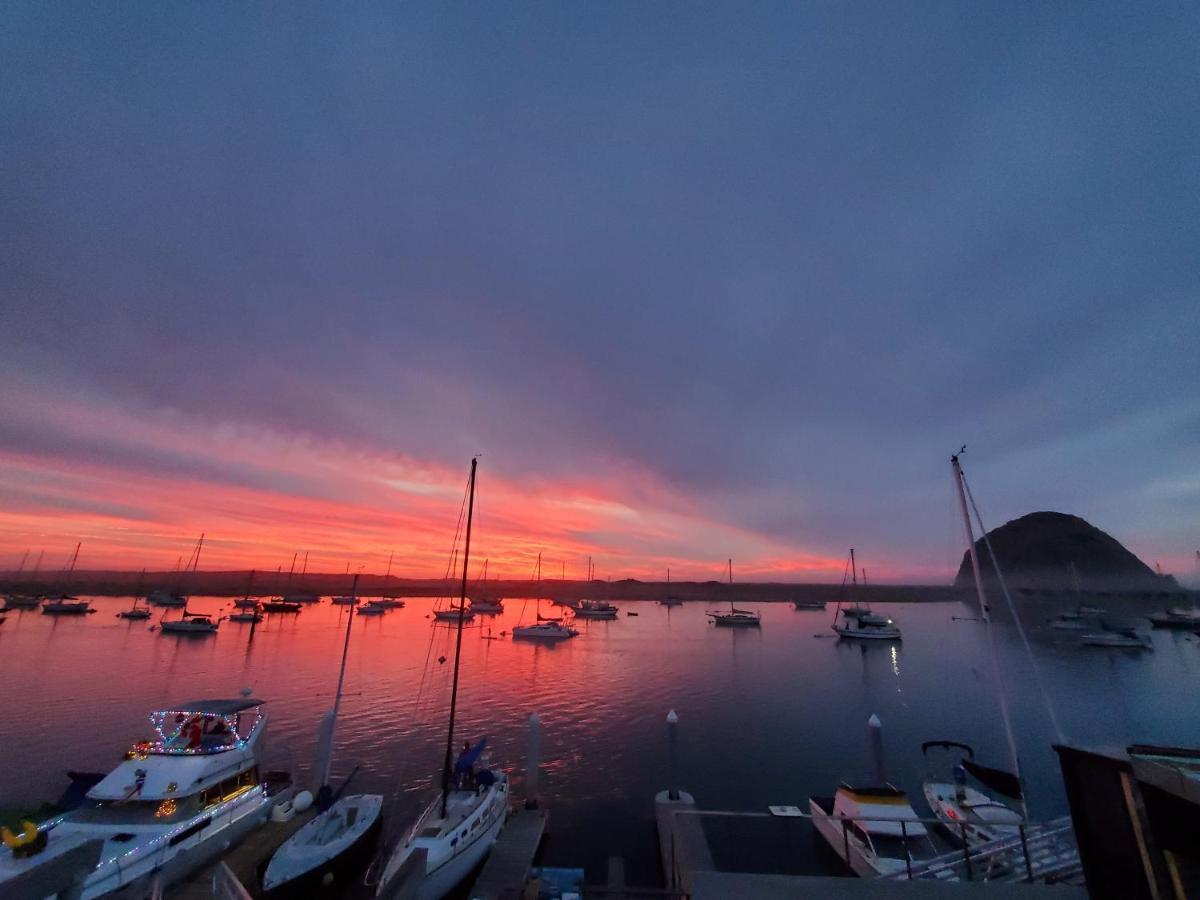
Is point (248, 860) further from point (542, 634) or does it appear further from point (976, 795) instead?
point (542, 634)

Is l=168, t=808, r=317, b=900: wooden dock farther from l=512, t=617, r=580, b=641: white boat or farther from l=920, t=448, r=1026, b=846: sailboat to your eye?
l=512, t=617, r=580, b=641: white boat

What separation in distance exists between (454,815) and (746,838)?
1391 centimetres

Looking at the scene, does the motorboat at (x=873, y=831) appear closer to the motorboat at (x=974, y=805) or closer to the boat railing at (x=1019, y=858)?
the motorboat at (x=974, y=805)

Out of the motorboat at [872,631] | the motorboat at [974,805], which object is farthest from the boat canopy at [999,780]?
the motorboat at [872,631]

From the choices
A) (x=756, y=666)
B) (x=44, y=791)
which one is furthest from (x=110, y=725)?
(x=756, y=666)

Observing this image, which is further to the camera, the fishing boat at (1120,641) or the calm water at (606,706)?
the fishing boat at (1120,641)

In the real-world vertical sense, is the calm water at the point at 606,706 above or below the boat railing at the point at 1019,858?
below

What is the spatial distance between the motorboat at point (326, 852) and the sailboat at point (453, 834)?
1902mm

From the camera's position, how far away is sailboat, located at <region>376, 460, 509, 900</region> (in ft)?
51.5

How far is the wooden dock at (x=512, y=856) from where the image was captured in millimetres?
16734

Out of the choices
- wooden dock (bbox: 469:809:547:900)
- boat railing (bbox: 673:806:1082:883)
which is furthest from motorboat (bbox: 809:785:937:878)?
wooden dock (bbox: 469:809:547:900)

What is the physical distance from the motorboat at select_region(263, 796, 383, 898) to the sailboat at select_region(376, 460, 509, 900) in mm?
1902

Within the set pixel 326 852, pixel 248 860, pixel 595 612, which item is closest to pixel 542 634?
pixel 595 612

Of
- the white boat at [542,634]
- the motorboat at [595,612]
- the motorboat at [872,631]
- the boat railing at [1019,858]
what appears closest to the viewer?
the boat railing at [1019,858]
